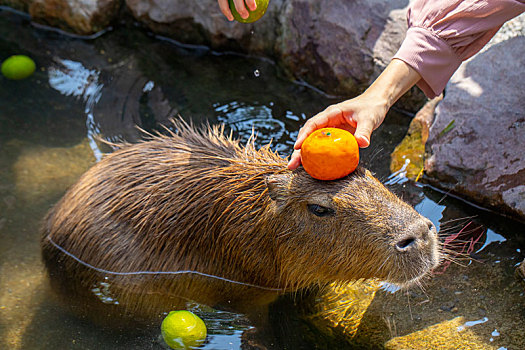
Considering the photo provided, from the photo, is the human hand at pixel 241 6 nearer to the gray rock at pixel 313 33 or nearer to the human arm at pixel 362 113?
the human arm at pixel 362 113

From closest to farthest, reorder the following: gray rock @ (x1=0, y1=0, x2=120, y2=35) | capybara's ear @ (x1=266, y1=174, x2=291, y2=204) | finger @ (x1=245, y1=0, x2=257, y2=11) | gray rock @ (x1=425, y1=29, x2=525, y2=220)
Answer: finger @ (x1=245, y1=0, x2=257, y2=11) → capybara's ear @ (x1=266, y1=174, x2=291, y2=204) → gray rock @ (x1=425, y1=29, x2=525, y2=220) → gray rock @ (x1=0, y1=0, x2=120, y2=35)

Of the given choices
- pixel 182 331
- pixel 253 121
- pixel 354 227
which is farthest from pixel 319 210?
pixel 253 121

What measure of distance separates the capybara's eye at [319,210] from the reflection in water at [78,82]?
7.59 ft

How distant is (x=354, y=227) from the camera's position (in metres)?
2.66

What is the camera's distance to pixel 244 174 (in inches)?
119

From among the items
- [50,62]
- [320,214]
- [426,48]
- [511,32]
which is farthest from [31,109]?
[511,32]

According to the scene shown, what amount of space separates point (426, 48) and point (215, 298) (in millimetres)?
1811

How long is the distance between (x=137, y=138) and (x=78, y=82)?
0.93 m

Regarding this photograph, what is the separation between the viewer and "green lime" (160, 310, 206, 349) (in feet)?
9.38

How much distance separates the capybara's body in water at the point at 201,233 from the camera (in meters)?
2.73

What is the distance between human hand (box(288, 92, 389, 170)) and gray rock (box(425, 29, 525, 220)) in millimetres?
1080

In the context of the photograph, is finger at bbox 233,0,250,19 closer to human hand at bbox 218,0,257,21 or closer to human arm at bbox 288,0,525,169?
human hand at bbox 218,0,257,21

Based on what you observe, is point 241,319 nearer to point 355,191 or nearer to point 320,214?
point 320,214

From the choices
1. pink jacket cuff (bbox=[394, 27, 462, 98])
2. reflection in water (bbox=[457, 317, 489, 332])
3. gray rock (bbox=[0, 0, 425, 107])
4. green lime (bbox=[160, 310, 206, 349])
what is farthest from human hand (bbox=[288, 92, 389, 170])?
gray rock (bbox=[0, 0, 425, 107])
